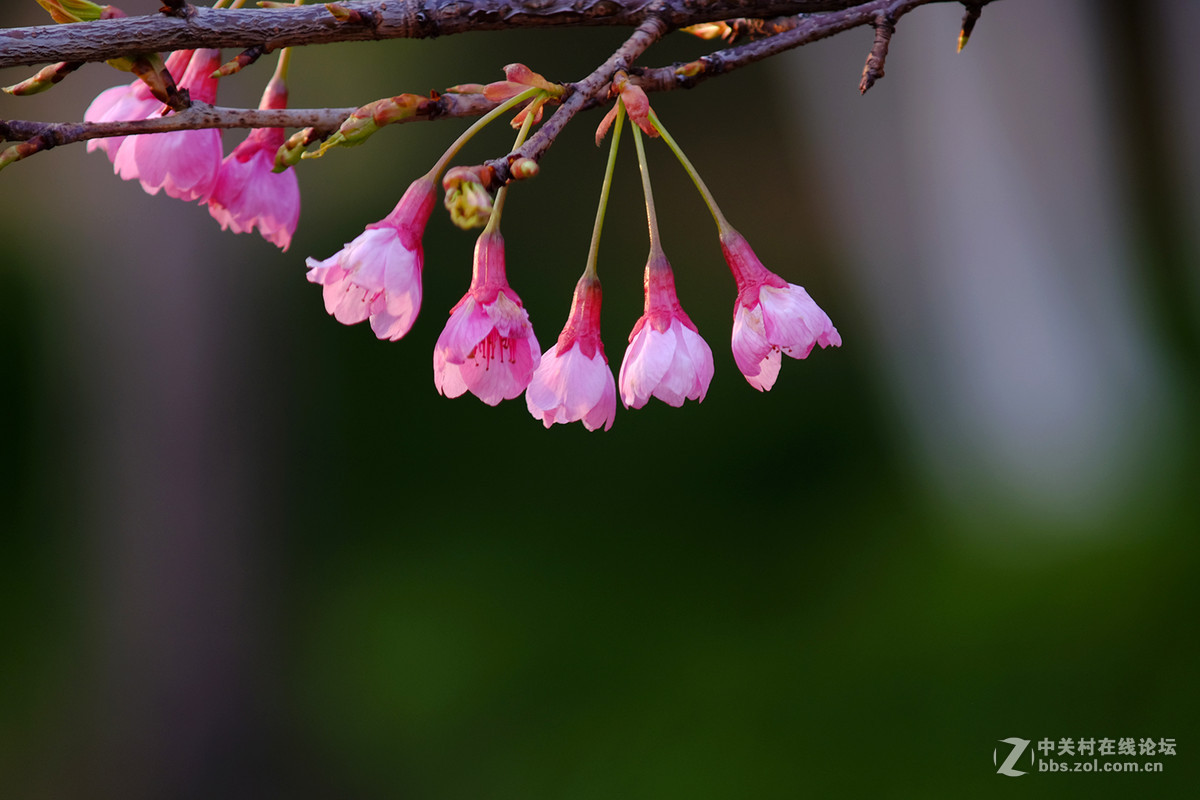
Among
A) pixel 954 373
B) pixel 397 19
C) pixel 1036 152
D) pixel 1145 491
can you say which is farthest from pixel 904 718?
pixel 397 19

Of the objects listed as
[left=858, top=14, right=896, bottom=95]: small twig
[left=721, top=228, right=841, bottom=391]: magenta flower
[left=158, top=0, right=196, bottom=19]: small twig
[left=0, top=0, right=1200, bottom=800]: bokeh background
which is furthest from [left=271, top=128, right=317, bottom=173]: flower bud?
[left=0, top=0, right=1200, bottom=800]: bokeh background

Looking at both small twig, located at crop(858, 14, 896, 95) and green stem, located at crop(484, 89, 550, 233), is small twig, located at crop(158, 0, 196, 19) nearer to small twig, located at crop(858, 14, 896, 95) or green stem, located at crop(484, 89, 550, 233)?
green stem, located at crop(484, 89, 550, 233)

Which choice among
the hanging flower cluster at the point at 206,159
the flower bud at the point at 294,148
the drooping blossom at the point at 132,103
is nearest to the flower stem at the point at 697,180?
the flower bud at the point at 294,148

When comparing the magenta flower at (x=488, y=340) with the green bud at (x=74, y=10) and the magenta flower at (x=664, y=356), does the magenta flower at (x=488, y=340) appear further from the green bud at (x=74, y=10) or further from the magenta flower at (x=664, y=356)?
the green bud at (x=74, y=10)

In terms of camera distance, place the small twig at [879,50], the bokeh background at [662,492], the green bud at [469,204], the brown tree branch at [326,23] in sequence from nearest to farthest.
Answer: the green bud at [469,204]
the brown tree branch at [326,23]
the small twig at [879,50]
the bokeh background at [662,492]

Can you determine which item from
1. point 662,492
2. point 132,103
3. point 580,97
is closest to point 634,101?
point 580,97
